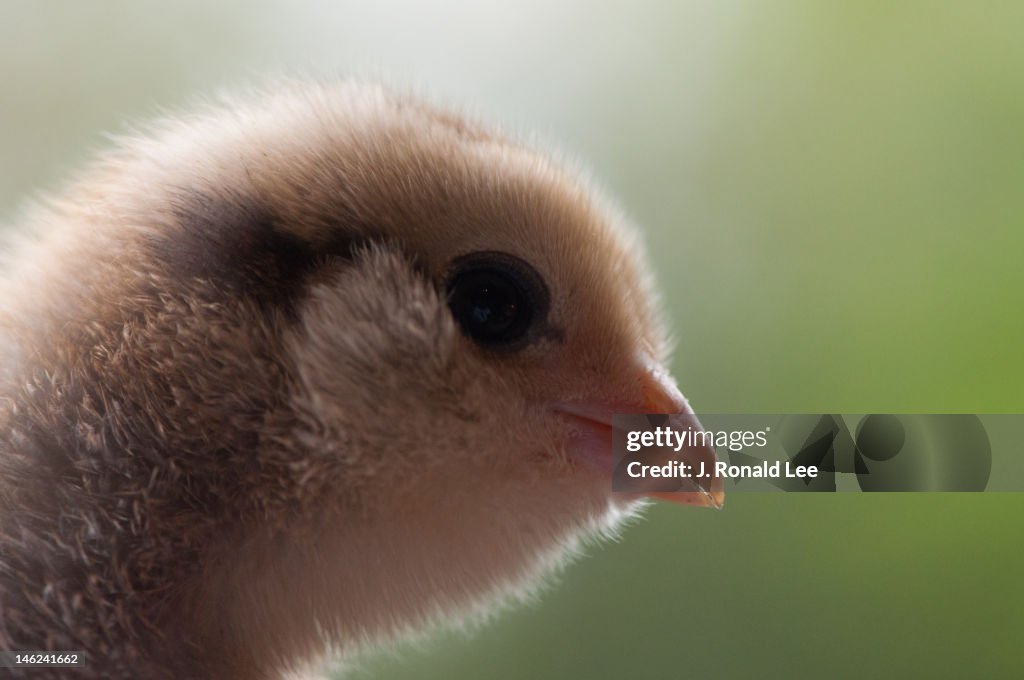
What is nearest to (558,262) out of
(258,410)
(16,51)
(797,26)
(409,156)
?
(409,156)

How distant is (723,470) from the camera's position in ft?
3.14

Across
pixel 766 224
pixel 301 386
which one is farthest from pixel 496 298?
pixel 766 224

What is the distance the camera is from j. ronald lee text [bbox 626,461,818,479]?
3.01 ft

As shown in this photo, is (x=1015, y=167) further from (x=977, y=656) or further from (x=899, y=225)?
(x=977, y=656)

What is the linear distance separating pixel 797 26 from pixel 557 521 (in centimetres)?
105

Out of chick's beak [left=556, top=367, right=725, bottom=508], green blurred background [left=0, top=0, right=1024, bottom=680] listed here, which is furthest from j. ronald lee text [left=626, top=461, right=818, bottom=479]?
green blurred background [left=0, top=0, right=1024, bottom=680]

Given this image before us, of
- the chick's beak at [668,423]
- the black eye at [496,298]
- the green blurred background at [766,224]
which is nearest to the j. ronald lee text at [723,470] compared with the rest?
the chick's beak at [668,423]

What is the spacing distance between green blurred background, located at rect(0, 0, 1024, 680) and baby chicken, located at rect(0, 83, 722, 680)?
1.55 feet

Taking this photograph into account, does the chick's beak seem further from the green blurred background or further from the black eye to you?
the green blurred background

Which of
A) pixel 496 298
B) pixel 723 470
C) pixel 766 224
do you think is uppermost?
pixel 766 224

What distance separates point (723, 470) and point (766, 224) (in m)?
0.75

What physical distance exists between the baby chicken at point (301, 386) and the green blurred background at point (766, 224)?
0.47 meters

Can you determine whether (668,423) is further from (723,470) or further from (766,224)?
(766,224)

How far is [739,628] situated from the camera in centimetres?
145
